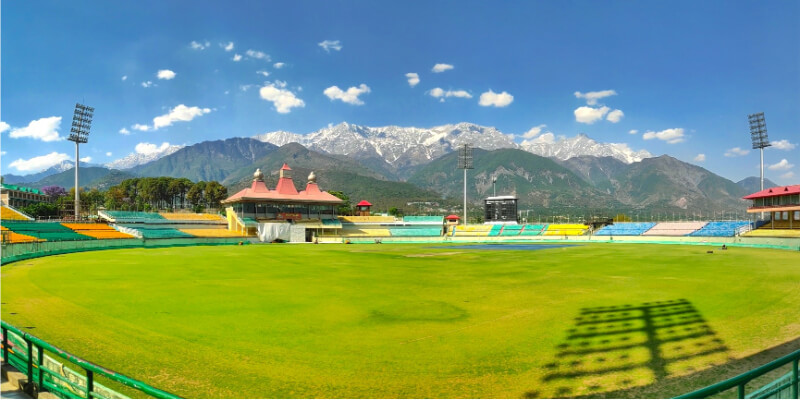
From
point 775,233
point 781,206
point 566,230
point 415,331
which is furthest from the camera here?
point 566,230

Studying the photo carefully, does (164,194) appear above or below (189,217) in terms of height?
above

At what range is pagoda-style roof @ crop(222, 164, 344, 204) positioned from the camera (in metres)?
74.0

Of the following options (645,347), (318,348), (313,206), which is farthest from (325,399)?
(313,206)

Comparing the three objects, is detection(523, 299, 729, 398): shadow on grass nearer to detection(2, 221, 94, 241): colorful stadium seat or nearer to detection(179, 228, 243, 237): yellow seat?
detection(2, 221, 94, 241): colorful stadium seat

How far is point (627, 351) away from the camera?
9312mm

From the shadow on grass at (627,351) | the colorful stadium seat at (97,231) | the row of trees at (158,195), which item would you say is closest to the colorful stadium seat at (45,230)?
the colorful stadium seat at (97,231)

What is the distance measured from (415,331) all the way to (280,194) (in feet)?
236

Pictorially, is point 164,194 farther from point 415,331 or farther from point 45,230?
point 415,331

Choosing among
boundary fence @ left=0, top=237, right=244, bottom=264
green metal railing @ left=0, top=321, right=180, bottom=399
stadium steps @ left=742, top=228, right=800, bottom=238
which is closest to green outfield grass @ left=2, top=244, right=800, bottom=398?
green metal railing @ left=0, top=321, right=180, bottom=399

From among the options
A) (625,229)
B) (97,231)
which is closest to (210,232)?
(97,231)

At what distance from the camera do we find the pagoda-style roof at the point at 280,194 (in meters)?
74.0

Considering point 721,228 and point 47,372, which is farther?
point 721,228

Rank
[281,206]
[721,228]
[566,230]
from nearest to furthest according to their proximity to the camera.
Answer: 1. [721,228]
2. [566,230]
3. [281,206]

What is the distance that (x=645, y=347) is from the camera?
9.61 metres
